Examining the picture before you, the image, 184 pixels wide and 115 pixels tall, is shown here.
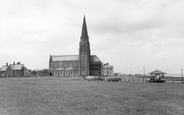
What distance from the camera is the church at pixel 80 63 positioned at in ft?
328

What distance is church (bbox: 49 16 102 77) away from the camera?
100 m

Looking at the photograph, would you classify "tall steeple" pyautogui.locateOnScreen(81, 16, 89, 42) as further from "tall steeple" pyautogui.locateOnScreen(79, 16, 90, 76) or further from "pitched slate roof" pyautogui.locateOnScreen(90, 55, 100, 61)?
"pitched slate roof" pyautogui.locateOnScreen(90, 55, 100, 61)

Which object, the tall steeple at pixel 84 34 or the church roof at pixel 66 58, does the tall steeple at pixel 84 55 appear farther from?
the church roof at pixel 66 58

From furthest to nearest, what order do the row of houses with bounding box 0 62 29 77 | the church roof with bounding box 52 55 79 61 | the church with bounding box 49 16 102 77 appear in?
1. the church roof with bounding box 52 55 79 61
2. the row of houses with bounding box 0 62 29 77
3. the church with bounding box 49 16 102 77

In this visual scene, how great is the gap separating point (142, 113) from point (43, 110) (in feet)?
17.2

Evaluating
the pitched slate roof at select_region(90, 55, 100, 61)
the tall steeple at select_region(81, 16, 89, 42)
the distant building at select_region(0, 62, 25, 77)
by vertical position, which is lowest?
the distant building at select_region(0, 62, 25, 77)

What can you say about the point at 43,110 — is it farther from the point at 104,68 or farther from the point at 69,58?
the point at 104,68

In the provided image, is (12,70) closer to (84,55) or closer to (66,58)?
(66,58)

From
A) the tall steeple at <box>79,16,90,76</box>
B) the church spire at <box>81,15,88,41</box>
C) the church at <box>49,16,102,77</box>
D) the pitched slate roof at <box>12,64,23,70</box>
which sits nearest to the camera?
the church spire at <box>81,15,88,41</box>

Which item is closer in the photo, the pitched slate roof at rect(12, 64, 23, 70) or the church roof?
the pitched slate roof at rect(12, 64, 23, 70)

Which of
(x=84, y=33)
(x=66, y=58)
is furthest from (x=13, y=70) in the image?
(x=84, y=33)

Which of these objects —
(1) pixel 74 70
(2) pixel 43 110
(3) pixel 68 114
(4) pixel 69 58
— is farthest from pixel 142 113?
(4) pixel 69 58

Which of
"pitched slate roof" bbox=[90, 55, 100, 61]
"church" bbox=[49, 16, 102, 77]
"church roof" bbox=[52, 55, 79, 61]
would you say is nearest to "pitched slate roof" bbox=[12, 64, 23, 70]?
"church" bbox=[49, 16, 102, 77]

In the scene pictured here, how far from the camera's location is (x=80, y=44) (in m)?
101
